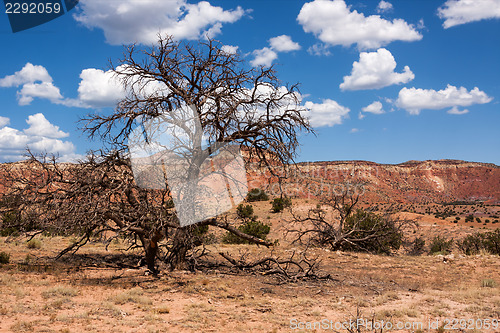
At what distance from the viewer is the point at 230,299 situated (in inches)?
345

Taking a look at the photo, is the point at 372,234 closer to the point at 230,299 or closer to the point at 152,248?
the point at 230,299

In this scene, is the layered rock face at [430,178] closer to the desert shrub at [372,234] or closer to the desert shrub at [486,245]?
the desert shrub at [486,245]

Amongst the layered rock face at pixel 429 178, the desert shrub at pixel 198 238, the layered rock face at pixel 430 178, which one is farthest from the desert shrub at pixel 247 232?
the layered rock face at pixel 429 178

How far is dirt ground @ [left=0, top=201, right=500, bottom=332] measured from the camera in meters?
7.04

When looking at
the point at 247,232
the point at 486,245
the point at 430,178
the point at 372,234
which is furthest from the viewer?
the point at 430,178

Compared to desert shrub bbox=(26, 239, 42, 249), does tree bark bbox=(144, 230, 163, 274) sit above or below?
above

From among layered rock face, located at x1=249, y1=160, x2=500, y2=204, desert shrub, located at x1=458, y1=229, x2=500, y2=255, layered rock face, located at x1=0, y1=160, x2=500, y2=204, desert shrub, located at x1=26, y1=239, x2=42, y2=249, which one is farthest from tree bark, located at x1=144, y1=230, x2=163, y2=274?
layered rock face, located at x1=0, y1=160, x2=500, y2=204

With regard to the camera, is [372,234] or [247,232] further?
[247,232]

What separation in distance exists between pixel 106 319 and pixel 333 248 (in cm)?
1261

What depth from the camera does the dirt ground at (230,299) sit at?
7039mm

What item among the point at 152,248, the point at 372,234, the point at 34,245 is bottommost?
the point at 34,245

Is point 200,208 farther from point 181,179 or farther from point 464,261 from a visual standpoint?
point 464,261

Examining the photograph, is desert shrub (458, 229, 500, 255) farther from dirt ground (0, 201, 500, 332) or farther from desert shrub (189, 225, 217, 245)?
desert shrub (189, 225, 217, 245)

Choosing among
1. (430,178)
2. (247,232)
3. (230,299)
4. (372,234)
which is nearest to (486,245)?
(372,234)
